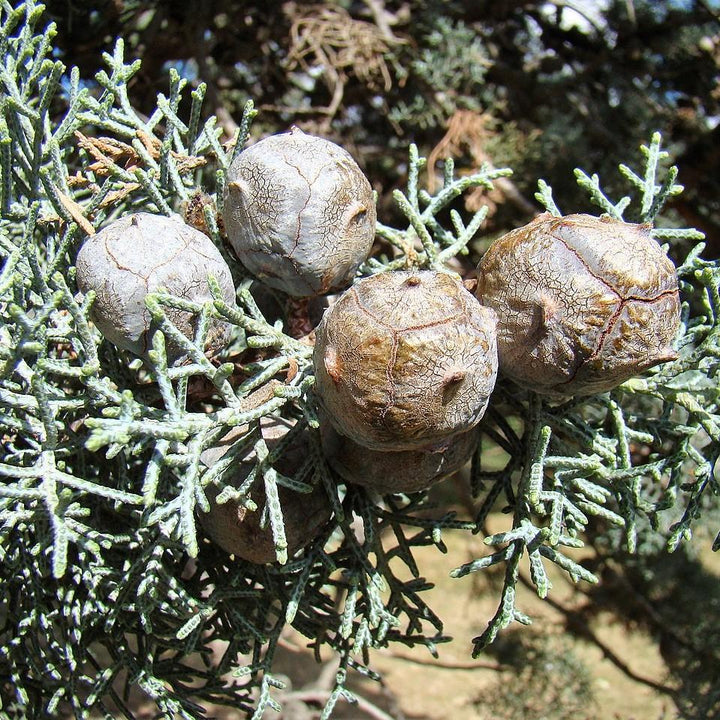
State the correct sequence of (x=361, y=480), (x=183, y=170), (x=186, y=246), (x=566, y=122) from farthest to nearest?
(x=566, y=122)
(x=183, y=170)
(x=361, y=480)
(x=186, y=246)

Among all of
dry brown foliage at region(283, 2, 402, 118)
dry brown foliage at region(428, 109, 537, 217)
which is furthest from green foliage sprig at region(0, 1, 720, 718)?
dry brown foliage at region(283, 2, 402, 118)

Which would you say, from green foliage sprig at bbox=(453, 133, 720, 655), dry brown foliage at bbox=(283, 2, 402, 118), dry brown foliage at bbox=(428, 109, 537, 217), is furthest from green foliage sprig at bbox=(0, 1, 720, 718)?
dry brown foliage at bbox=(283, 2, 402, 118)

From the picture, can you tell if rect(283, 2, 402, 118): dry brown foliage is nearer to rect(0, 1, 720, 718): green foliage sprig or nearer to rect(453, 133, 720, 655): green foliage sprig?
rect(0, 1, 720, 718): green foliage sprig

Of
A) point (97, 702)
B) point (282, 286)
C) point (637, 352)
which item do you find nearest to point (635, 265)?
point (637, 352)

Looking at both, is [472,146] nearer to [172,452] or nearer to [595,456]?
[595,456]

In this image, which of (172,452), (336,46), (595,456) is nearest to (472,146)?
(336,46)

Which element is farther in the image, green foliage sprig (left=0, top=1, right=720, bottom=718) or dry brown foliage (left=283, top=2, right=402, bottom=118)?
dry brown foliage (left=283, top=2, right=402, bottom=118)

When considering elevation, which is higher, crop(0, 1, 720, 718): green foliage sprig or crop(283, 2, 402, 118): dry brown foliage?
crop(283, 2, 402, 118): dry brown foliage

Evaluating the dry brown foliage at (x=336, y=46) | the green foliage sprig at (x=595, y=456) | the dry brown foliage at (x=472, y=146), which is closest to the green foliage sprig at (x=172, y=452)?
the green foliage sprig at (x=595, y=456)

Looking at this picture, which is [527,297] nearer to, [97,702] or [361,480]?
[361,480]

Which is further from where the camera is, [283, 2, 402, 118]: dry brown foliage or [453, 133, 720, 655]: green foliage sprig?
[283, 2, 402, 118]: dry brown foliage

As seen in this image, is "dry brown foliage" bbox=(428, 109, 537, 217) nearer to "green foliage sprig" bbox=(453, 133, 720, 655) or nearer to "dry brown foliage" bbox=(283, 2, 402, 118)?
"dry brown foliage" bbox=(283, 2, 402, 118)
